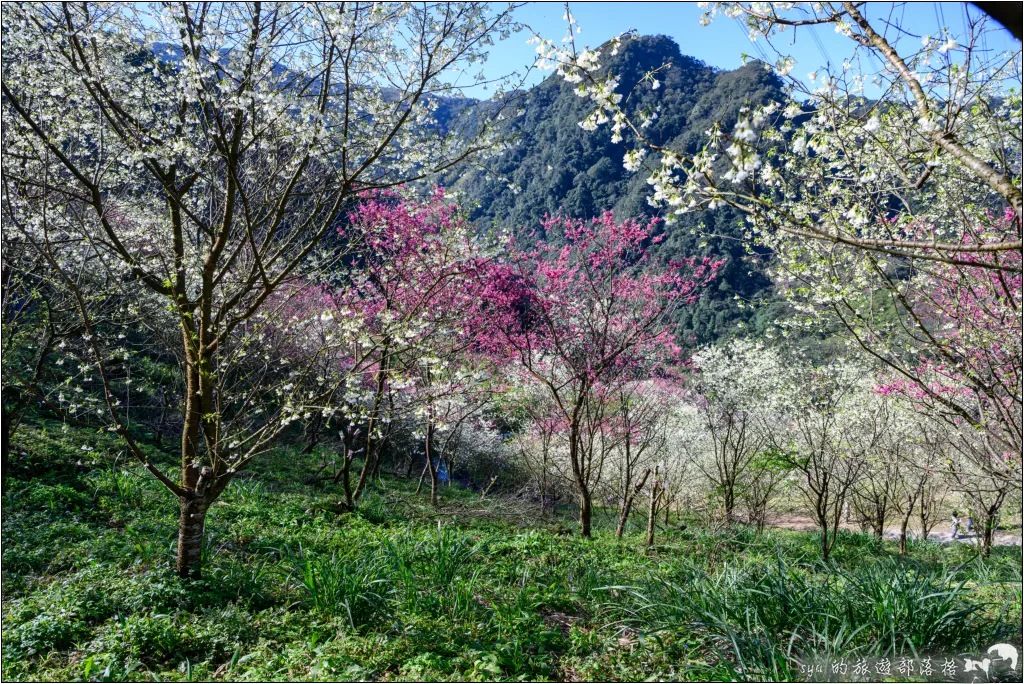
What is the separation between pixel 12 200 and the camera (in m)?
3.94

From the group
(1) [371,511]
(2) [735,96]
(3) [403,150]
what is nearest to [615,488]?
(1) [371,511]

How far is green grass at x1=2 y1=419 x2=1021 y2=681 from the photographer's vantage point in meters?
2.70

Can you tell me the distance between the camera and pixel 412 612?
331cm

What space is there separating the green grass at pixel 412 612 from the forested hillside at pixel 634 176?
13660 millimetres

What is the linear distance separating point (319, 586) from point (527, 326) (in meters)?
5.33

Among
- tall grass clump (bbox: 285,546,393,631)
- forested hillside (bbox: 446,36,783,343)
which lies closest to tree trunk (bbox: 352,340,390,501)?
tall grass clump (bbox: 285,546,393,631)

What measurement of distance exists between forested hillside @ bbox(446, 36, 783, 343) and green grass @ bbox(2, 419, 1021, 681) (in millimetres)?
13660

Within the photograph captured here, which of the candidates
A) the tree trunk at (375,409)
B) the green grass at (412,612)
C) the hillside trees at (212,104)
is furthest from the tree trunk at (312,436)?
the hillside trees at (212,104)

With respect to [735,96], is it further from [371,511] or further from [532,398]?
[371,511]

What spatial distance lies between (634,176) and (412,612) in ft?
68.2

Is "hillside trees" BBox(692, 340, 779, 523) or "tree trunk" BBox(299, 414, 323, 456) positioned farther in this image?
"tree trunk" BBox(299, 414, 323, 456)

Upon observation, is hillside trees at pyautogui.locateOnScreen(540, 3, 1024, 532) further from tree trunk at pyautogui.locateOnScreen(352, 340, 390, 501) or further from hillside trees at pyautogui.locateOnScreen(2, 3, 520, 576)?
tree trunk at pyautogui.locateOnScreen(352, 340, 390, 501)

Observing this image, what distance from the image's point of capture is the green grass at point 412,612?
2.70 metres

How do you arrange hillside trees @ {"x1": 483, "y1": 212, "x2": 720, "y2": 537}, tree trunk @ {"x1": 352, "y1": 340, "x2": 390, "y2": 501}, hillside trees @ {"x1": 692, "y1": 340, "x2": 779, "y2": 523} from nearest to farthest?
tree trunk @ {"x1": 352, "y1": 340, "x2": 390, "y2": 501} → hillside trees @ {"x1": 483, "y1": 212, "x2": 720, "y2": 537} → hillside trees @ {"x1": 692, "y1": 340, "x2": 779, "y2": 523}
